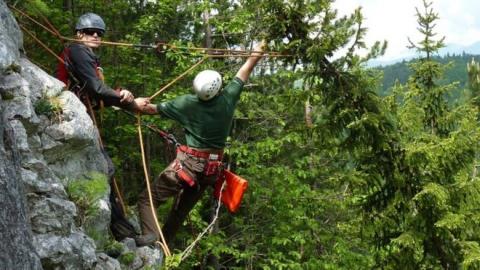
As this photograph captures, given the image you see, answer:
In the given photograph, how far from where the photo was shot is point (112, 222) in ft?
20.5

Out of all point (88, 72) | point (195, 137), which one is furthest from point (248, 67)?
point (88, 72)

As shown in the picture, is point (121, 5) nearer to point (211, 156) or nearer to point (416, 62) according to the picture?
point (416, 62)

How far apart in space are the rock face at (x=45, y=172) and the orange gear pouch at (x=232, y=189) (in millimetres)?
1002

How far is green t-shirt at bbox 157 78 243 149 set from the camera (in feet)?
20.6

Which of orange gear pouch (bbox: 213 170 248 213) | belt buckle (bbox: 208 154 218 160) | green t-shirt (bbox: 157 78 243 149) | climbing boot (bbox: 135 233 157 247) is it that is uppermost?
green t-shirt (bbox: 157 78 243 149)

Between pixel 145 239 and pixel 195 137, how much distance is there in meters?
1.24

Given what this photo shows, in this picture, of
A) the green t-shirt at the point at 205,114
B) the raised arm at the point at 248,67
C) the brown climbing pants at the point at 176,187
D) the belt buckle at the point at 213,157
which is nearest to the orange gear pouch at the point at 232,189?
the brown climbing pants at the point at 176,187

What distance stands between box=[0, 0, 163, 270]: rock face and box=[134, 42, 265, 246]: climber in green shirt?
58cm

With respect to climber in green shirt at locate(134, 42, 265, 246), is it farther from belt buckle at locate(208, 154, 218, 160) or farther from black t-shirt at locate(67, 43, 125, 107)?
black t-shirt at locate(67, 43, 125, 107)

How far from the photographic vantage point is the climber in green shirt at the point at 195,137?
20.7ft

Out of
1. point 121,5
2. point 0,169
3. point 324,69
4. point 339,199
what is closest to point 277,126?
point 339,199

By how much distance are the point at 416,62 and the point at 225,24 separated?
4958 millimetres

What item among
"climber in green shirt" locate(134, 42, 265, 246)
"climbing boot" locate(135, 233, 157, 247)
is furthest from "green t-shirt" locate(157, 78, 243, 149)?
"climbing boot" locate(135, 233, 157, 247)

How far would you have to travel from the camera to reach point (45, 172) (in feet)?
16.7
